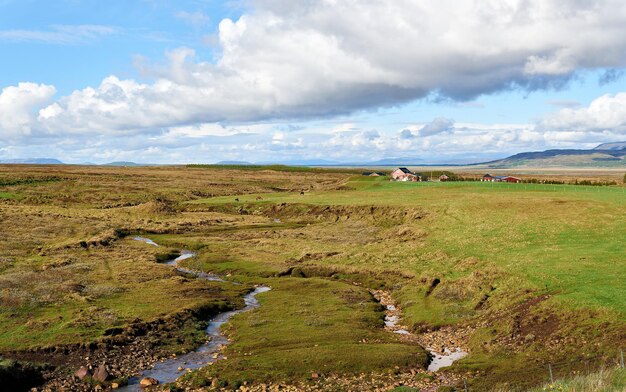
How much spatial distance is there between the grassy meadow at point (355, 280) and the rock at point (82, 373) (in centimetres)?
544

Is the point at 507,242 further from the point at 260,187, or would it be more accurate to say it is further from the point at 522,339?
the point at 260,187

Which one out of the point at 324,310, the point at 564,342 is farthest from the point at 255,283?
the point at 564,342

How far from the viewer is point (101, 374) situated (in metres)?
33.0

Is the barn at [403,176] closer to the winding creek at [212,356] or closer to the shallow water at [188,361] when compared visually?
the winding creek at [212,356]

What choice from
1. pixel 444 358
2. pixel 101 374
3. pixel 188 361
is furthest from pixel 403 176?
pixel 101 374

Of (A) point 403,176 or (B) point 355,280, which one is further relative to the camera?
(A) point 403,176

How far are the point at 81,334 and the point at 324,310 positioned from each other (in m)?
20.0

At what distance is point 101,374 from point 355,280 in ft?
108

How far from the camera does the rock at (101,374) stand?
32719 mm

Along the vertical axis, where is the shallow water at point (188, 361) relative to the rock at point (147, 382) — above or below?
below

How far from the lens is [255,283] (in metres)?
60.1

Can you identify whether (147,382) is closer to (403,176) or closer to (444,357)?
(444,357)

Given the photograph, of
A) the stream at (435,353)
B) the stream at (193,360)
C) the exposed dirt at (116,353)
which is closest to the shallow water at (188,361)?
the stream at (193,360)

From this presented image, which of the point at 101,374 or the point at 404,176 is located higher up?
the point at 404,176
